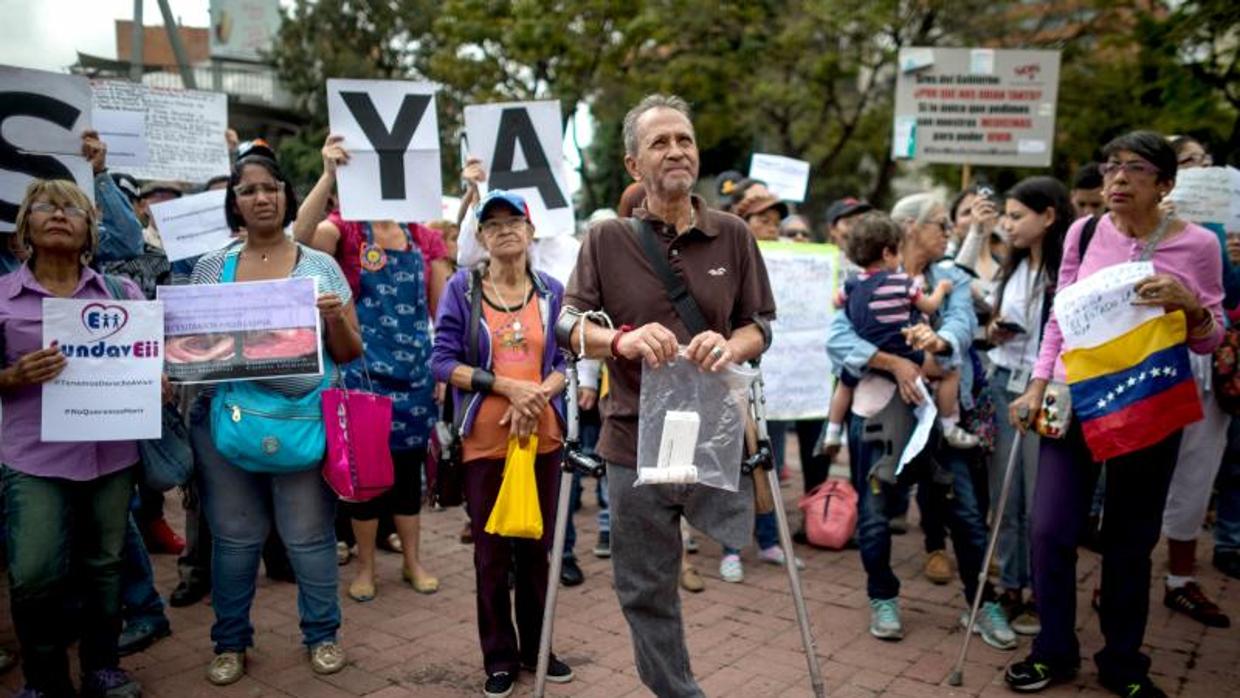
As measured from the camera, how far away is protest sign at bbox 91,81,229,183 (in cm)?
614

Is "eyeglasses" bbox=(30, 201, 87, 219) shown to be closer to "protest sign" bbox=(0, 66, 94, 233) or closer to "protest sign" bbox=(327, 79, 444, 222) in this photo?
"protest sign" bbox=(0, 66, 94, 233)

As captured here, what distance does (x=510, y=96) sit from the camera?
19.2 metres

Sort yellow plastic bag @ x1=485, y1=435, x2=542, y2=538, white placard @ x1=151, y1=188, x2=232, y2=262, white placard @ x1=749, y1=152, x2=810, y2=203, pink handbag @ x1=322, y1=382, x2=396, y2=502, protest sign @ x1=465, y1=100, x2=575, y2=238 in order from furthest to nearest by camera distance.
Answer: white placard @ x1=749, y1=152, x2=810, y2=203 < protest sign @ x1=465, y1=100, x2=575, y2=238 < white placard @ x1=151, y1=188, x2=232, y2=262 < pink handbag @ x1=322, y1=382, x2=396, y2=502 < yellow plastic bag @ x1=485, y1=435, x2=542, y2=538

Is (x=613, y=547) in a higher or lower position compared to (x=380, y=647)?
higher

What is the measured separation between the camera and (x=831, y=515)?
6.32m

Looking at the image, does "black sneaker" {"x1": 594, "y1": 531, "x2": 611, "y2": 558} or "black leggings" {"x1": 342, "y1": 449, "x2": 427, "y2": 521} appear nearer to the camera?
"black leggings" {"x1": 342, "y1": 449, "x2": 427, "y2": 521}

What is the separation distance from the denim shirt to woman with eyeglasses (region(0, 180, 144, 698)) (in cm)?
348

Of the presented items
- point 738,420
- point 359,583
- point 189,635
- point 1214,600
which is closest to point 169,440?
point 189,635

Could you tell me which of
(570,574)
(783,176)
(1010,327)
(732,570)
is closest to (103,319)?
(570,574)

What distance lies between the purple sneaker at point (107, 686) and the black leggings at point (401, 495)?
60.4 inches

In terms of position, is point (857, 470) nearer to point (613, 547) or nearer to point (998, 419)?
point (998, 419)

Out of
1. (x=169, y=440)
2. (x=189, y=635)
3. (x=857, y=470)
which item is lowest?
(x=189, y=635)

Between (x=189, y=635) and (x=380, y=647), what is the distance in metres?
1.03

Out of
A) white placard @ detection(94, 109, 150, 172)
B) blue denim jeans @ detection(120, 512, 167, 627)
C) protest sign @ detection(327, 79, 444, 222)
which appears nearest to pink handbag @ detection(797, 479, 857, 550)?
protest sign @ detection(327, 79, 444, 222)
